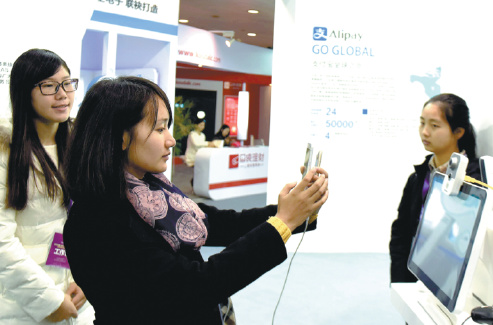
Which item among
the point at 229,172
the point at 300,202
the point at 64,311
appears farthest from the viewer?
the point at 229,172

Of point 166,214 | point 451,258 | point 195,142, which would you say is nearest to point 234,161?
point 195,142

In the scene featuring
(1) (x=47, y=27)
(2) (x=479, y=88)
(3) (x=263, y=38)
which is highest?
(3) (x=263, y=38)

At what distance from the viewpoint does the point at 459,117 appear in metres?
2.44

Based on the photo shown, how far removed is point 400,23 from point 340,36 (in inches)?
25.9

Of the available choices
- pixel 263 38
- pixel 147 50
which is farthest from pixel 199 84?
pixel 147 50

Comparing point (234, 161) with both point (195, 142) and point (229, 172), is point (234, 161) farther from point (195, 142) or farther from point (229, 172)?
point (195, 142)

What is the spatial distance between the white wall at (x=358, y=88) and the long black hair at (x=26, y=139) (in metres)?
3.64

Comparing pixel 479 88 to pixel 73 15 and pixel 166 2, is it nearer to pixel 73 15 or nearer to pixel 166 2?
pixel 73 15

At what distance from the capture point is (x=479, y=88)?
292 centimetres

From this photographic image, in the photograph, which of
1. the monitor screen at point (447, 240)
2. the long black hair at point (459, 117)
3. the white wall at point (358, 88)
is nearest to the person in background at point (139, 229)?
the monitor screen at point (447, 240)

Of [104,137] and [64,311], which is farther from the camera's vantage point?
[64,311]

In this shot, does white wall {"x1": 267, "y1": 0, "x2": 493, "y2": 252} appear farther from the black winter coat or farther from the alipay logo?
the black winter coat

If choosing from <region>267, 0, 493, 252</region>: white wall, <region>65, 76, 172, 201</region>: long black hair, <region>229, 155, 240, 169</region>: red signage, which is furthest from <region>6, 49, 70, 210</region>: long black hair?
<region>229, 155, 240, 169</region>: red signage

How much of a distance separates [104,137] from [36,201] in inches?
26.7
